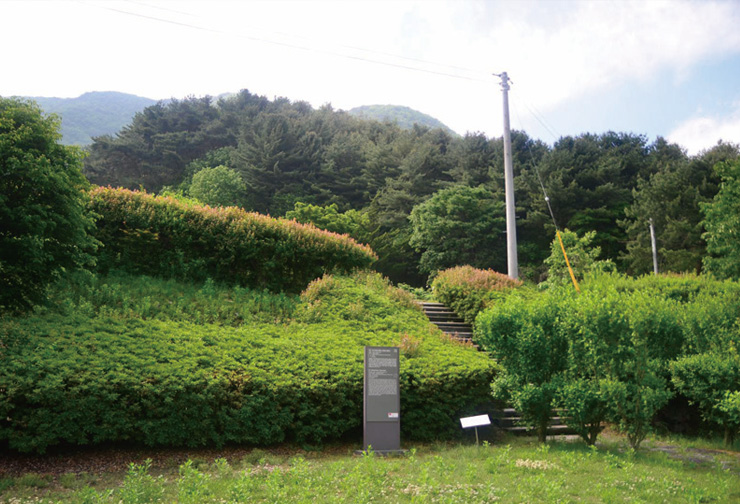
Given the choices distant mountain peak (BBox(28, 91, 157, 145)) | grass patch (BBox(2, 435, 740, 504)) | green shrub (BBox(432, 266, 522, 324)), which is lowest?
grass patch (BBox(2, 435, 740, 504))

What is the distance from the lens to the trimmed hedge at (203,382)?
595 centimetres

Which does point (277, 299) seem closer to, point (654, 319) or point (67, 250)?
point (67, 250)

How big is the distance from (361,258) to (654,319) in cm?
705

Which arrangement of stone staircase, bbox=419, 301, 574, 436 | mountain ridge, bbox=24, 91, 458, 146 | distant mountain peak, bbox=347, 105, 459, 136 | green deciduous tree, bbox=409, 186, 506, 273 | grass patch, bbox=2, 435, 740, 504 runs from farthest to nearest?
distant mountain peak, bbox=347, 105, 459, 136 < mountain ridge, bbox=24, 91, 458, 146 < green deciduous tree, bbox=409, 186, 506, 273 < stone staircase, bbox=419, 301, 574, 436 < grass patch, bbox=2, 435, 740, 504

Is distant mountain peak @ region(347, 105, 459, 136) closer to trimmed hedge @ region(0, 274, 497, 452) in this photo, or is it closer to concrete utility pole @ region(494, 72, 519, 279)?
concrete utility pole @ region(494, 72, 519, 279)

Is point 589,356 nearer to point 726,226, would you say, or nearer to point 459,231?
point 726,226

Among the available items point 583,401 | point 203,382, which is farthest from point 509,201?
point 203,382

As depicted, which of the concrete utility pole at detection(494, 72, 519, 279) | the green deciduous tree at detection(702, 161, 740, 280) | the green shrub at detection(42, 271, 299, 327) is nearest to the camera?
the green shrub at detection(42, 271, 299, 327)

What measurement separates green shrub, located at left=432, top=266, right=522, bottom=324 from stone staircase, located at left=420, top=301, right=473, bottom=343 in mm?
145

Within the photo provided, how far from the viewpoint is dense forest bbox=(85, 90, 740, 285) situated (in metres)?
29.9

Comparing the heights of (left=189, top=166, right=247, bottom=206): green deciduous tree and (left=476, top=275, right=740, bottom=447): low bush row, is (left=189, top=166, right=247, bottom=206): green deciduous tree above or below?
above

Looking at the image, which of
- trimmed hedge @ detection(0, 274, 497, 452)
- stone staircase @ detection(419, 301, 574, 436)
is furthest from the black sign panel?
stone staircase @ detection(419, 301, 574, 436)

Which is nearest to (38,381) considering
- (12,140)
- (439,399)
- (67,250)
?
(67,250)

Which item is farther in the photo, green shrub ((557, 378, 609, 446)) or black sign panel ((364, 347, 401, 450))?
green shrub ((557, 378, 609, 446))
